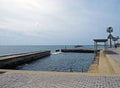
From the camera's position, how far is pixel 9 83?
776 centimetres

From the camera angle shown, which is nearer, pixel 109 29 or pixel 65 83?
pixel 65 83

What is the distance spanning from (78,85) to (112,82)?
1637 mm

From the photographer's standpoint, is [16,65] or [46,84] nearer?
[46,84]

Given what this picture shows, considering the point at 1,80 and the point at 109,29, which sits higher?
the point at 109,29

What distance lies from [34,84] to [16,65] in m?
18.4

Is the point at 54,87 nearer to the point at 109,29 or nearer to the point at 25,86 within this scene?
the point at 25,86

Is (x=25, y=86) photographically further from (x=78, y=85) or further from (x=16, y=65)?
(x=16, y=65)

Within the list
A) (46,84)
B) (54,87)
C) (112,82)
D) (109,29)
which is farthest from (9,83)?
(109,29)

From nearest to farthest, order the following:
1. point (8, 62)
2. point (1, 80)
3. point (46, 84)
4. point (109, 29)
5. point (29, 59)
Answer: point (46, 84), point (1, 80), point (8, 62), point (29, 59), point (109, 29)

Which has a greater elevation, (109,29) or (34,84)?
(109,29)

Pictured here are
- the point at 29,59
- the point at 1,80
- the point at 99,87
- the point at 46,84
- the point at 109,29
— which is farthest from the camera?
the point at 109,29

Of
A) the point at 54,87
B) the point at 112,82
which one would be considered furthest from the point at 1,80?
the point at 112,82

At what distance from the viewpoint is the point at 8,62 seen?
74.0 ft

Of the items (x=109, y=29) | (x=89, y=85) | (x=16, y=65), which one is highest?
(x=109, y=29)
